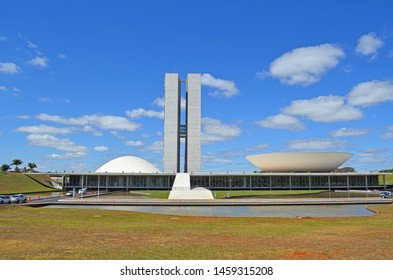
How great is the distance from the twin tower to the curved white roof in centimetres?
1641

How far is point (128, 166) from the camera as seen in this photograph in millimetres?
89938

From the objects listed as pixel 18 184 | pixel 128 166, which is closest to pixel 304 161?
pixel 128 166

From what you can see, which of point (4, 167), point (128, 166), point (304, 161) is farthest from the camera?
point (4, 167)

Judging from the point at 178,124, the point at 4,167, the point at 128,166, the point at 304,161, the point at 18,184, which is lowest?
the point at 18,184

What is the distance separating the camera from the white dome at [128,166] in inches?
3492

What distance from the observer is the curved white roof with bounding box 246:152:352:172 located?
8169cm

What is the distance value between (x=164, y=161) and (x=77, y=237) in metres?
74.8

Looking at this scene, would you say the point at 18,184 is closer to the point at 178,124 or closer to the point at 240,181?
the point at 178,124

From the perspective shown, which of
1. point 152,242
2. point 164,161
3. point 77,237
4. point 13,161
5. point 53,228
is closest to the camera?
point 152,242

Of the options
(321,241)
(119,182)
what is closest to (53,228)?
(321,241)

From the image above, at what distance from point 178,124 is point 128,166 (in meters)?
16.5

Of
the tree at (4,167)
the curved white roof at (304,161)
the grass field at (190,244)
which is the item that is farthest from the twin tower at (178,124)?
the grass field at (190,244)

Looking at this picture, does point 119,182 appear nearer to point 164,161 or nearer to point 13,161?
point 164,161
